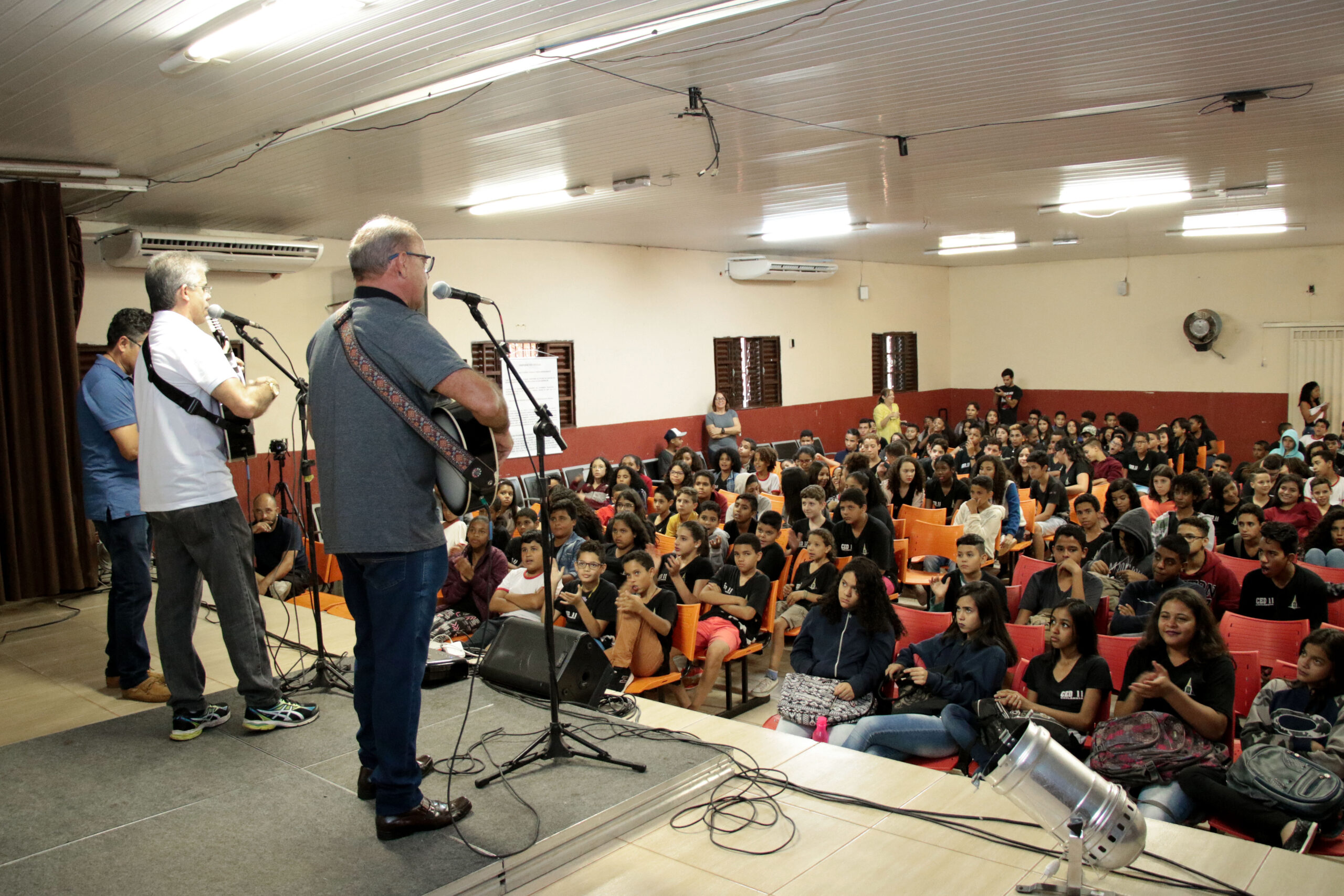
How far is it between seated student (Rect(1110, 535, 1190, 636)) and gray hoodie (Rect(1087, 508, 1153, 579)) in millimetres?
680

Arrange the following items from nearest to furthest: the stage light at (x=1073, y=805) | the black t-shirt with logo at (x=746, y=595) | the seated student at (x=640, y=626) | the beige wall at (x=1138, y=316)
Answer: the stage light at (x=1073, y=805), the seated student at (x=640, y=626), the black t-shirt with logo at (x=746, y=595), the beige wall at (x=1138, y=316)

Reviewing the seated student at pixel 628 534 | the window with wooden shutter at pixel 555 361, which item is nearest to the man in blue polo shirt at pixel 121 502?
the seated student at pixel 628 534

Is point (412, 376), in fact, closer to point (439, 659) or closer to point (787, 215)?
point (439, 659)

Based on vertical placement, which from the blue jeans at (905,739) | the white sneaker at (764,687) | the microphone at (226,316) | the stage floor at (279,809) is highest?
the microphone at (226,316)

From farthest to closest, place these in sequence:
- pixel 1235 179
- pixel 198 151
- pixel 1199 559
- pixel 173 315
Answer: pixel 1235 179 → pixel 198 151 → pixel 1199 559 → pixel 173 315

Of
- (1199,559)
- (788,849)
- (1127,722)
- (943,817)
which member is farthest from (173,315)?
(1199,559)

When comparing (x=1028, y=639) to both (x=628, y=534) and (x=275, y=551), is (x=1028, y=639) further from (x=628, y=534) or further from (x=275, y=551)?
(x=275, y=551)

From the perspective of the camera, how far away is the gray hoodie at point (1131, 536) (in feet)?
18.9

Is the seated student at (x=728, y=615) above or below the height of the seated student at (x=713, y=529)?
below

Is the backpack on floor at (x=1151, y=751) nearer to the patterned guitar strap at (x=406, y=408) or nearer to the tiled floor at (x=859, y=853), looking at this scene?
the tiled floor at (x=859, y=853)

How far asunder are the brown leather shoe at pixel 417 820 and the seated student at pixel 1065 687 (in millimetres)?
2041

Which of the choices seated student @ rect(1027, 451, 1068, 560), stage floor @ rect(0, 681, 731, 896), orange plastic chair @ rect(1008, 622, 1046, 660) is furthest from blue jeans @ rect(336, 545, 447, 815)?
seated student @ rect(1027, 451, 1068, 560)

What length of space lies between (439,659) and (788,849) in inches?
62.6

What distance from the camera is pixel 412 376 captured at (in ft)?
7.39
